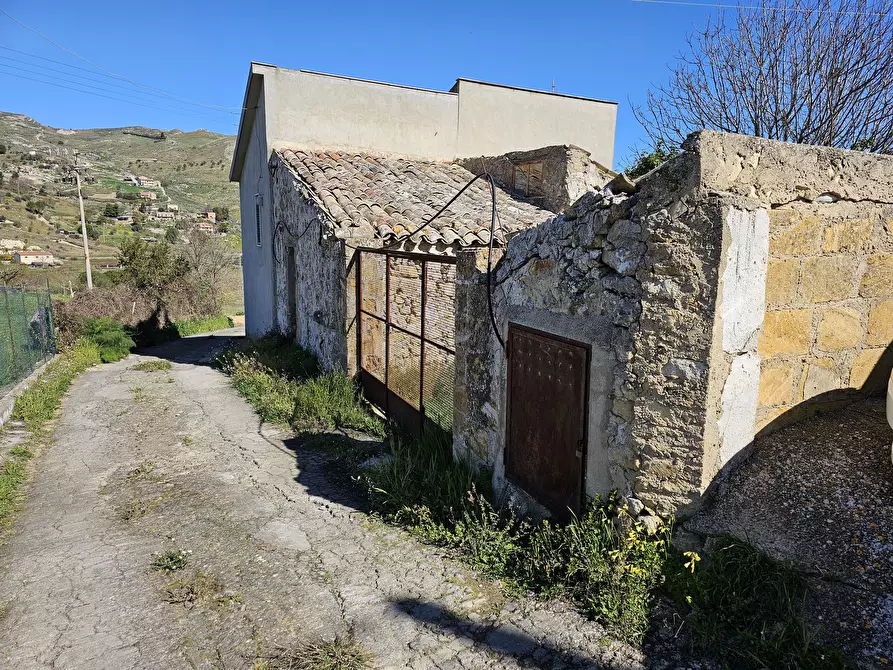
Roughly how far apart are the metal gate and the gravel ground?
3.10m

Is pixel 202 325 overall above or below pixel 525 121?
below

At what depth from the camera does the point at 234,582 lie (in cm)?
382

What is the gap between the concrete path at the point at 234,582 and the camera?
3.07m

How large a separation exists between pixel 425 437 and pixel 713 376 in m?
3.29

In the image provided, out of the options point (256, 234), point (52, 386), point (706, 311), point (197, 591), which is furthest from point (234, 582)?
point (256, 234)

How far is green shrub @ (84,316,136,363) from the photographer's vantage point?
45.4ft

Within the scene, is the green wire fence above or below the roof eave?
below

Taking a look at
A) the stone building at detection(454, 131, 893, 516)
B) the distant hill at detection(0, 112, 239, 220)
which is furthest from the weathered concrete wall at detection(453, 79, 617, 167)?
the distant hill at detection(0, 112, 239, 220)

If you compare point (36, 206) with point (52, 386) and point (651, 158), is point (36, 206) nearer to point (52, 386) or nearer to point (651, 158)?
point (52, 386)

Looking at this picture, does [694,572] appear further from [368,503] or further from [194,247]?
[194,247]

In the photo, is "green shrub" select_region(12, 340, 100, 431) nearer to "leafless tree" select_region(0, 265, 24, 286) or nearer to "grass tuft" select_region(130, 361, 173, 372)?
"grass tuft" select_region(130, 361, 173, 372)

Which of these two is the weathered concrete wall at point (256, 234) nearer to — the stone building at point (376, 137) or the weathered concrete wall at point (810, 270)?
the stone building at point (376, 137)

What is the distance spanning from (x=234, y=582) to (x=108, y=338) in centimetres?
1268

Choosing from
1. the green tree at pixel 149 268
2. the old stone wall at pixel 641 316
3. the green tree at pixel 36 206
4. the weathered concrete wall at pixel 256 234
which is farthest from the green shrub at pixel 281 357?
the green tree at pixel 36 206
